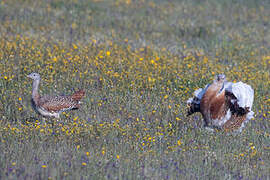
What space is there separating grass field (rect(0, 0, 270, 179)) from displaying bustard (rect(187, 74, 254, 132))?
202mm

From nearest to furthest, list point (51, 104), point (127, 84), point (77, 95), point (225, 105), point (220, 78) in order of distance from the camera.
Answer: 1. point (220, 78)
2. point (225, 105)
3. point (51, 104)
4. point (77, 95)
5. point (127, 84)

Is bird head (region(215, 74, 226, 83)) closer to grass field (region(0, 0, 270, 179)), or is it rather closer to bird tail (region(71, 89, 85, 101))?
grass field (region(0, 0, 270, 179))

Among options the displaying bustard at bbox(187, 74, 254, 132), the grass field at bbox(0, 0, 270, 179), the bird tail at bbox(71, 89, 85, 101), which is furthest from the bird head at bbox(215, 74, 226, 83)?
the bird tail at bbox(71, 89, 85, 101)

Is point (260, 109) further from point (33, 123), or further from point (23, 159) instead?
point (23, 159)

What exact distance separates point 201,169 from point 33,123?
9.69 ft

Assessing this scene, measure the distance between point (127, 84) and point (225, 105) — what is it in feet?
9.23

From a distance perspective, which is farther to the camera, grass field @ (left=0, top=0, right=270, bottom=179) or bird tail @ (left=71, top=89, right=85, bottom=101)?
bird tail @ (left=71, top=89, right=85, bottom=101)

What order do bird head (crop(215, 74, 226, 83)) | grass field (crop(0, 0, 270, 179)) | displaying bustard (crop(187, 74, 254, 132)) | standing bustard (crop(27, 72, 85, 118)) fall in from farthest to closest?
standing bustard (crop(27, 72, 85, 118)) → displaying bustard (crop(187, 74, 254, 132)) → bird head (crop(215, 74, 226, 83)) → grass field (crop(0, 0, 270, 179))

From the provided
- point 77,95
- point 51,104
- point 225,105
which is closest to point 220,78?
point 225,105

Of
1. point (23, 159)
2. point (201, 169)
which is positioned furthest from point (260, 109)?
point (23, 159)

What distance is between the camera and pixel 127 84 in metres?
9.73

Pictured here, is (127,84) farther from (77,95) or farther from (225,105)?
(225,105)

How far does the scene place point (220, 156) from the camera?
6664 mm

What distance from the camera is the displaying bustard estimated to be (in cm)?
727
